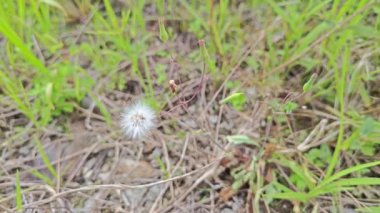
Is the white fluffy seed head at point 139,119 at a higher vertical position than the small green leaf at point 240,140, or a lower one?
higher

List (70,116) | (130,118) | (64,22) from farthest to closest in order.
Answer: (64,22) < (70,116) < (130,118)

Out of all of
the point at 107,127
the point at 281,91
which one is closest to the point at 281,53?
the point at 281,91

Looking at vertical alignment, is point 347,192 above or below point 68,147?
below

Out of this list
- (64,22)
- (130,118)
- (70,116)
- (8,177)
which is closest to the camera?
(130,118)

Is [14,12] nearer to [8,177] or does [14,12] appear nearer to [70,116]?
[70,116]

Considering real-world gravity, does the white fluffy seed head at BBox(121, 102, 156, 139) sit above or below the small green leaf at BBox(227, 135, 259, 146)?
above

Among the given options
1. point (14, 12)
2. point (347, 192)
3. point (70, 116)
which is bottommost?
point (347, 192)

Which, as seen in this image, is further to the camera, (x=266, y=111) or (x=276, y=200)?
(x=266, y=111)

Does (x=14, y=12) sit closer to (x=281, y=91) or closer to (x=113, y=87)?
(x=113, y=87)

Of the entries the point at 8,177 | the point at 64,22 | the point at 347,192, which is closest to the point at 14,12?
the point at 64,22
